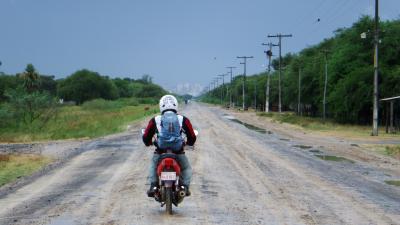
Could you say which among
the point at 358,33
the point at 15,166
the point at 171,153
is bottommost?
the point at 15,166

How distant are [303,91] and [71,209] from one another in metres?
68.5

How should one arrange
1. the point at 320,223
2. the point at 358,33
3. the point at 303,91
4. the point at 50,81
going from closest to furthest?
1. the point at 320,223
2. the point at 358,33
3. the point at 303,91
4. the point at 50,81

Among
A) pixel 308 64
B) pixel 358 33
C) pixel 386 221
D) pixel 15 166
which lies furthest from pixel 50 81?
pixel 386 221

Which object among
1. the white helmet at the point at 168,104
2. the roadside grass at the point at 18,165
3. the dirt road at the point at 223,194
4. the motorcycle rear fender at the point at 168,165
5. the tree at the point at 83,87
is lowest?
the roadside grass at the point at 18,165

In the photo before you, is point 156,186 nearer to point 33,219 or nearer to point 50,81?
point 33,219

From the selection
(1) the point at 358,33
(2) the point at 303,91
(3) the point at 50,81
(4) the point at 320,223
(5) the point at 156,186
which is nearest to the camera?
(4) the point at 320,223

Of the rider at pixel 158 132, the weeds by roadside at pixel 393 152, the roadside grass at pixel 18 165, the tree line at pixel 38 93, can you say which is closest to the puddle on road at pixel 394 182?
the rider at pixel 158 132

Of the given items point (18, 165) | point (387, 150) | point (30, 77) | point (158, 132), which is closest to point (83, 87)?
point (30, 77)

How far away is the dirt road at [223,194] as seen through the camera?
985cm

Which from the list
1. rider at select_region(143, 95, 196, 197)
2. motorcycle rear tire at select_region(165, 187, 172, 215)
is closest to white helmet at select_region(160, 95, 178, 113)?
rider at select_region(143, 95, 196, 197)

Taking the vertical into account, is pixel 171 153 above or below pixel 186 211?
above

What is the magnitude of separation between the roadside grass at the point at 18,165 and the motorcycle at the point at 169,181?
6.54 metres

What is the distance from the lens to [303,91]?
3051 inches

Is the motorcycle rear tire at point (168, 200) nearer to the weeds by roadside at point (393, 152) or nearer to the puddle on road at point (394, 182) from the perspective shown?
the puddle on road at point (394, 182)
